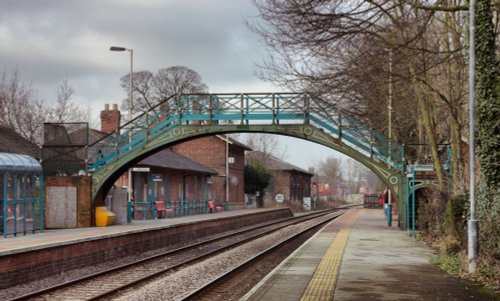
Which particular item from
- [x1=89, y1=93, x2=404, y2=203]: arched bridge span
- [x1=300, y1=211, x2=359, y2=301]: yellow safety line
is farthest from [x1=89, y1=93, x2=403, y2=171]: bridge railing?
[x1=300, y1=211, x2=359, y2=301]: yellow safety line

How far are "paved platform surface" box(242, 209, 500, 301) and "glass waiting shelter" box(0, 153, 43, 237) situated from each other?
8820 mm

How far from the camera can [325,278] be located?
11617 millimetres

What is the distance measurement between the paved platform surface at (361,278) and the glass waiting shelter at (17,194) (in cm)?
882

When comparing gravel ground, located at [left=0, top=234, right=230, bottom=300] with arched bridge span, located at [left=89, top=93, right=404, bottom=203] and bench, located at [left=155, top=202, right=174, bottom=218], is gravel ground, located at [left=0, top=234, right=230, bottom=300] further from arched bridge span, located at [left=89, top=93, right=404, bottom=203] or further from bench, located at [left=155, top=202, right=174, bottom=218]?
bench, located at [left=155, top=202, right=174, bottom=218]

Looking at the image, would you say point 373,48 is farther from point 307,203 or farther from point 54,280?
point 307,203

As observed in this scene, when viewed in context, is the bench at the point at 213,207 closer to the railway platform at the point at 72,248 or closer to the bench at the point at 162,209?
the bench at the point at 162,209

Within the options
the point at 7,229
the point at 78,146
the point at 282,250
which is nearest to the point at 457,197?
the point at 282,250

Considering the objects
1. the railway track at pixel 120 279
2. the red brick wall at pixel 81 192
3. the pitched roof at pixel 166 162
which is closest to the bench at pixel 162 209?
the pitched roof at pixel 166 162

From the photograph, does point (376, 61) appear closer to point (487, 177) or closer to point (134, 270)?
point (487, 177)

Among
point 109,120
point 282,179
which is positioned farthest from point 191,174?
point 282,179

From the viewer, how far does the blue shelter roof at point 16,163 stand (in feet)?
58.3

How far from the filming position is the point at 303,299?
9.47m

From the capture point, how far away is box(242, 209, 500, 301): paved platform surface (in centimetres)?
978

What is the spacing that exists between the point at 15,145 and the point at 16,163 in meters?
7.79
